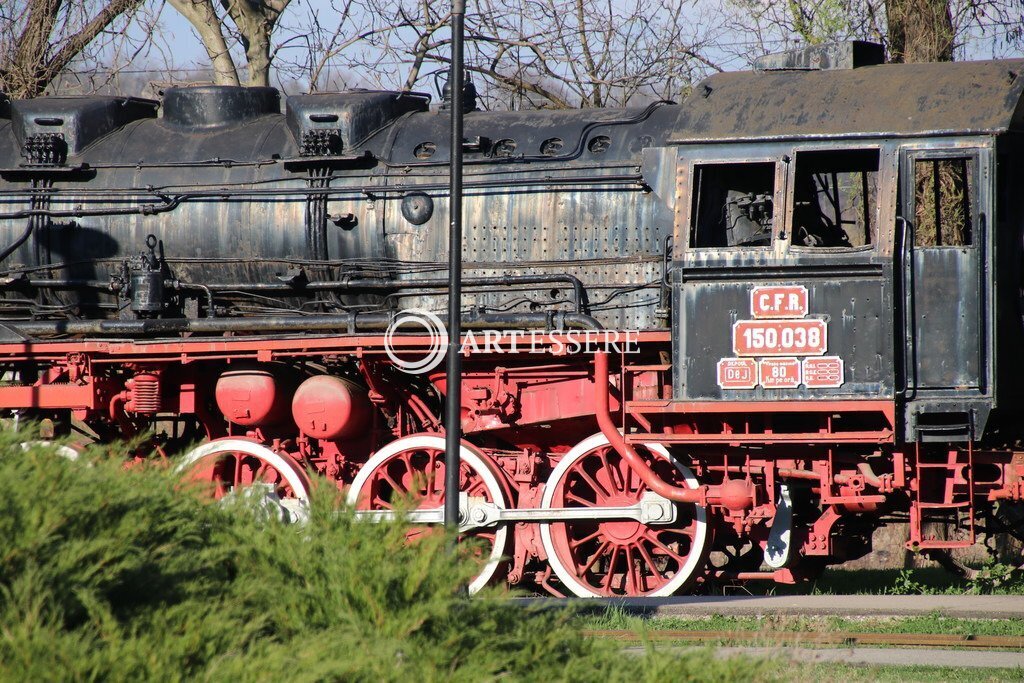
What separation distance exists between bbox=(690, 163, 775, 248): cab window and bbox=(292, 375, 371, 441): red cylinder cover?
2.67 m

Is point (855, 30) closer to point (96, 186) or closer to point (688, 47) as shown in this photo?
point (688, 47)

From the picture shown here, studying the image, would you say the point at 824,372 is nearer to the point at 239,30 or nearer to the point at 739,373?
the point at 739,373

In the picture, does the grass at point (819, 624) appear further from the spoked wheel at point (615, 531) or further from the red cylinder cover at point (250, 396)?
the red cylinder cover at point (250, 396)

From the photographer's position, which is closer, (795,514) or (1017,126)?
(1017,126)

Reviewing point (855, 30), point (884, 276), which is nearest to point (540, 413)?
point (884, 276)

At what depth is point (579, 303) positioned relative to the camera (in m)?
8.14

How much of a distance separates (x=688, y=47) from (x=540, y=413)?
8583mm

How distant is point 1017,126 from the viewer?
7.33 metres

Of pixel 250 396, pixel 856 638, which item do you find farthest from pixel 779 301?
pixel 250 396

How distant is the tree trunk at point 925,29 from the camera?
12156 millimetres

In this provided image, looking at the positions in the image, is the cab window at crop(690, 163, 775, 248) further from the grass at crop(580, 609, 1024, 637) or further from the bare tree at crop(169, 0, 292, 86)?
the bare tree at crop(169, 0, 292, 86)

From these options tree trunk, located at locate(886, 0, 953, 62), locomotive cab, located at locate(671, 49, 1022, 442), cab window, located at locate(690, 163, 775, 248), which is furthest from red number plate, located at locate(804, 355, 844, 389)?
tree trunk, located at locate(886, 0, 953, 62)
